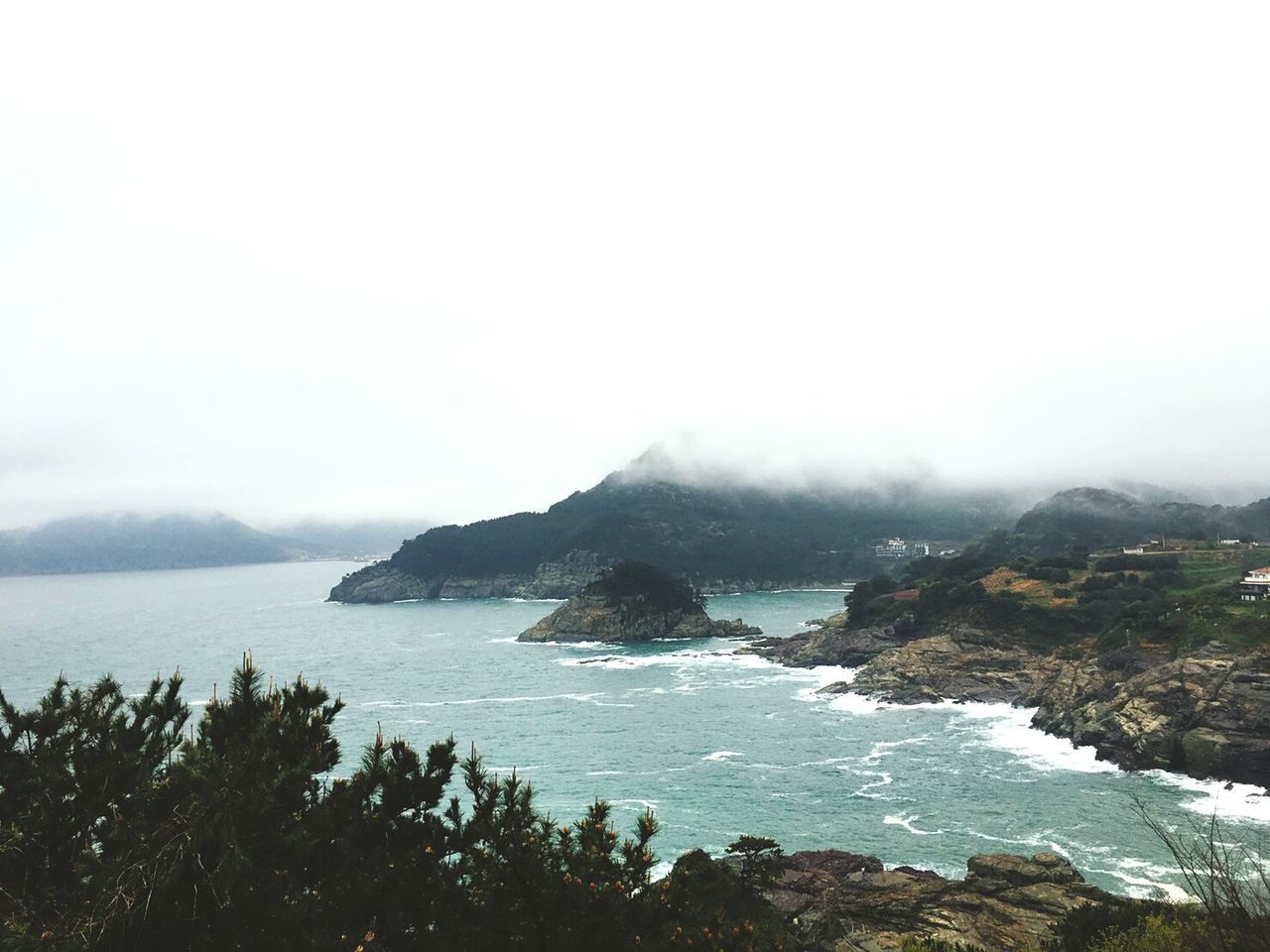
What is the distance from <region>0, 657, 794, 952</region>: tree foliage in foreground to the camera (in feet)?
36.4

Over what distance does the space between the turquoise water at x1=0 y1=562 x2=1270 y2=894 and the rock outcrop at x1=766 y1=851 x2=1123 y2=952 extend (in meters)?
6.88

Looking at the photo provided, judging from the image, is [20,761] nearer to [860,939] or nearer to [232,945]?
[232,945]

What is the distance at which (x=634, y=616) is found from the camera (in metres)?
161

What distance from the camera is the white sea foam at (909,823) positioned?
50.9 metres

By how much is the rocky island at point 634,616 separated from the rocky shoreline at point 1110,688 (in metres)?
46.0

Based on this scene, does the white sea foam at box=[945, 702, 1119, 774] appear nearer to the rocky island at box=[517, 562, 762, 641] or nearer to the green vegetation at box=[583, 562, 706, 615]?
the rocky island at box=[517, 562, 762, 641]

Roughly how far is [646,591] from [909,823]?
11338 cm

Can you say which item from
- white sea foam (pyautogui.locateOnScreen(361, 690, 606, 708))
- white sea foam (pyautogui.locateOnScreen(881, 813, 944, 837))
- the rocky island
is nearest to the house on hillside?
white sea foam (pyautogui.locateOnScreen(881, 813, 944, 837))

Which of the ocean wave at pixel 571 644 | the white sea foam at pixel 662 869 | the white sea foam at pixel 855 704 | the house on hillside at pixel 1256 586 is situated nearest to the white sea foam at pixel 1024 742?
the white sea foam at pixel 855 704

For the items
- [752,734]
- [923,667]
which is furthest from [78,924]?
[923,667]

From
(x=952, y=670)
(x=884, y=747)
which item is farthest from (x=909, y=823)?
(x=952, y=670)

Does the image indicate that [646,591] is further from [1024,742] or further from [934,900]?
[934,900]

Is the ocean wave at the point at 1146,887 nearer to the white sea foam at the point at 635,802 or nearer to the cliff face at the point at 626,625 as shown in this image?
the white sea foam at the point at 635,802

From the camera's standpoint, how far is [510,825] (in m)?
13.1
